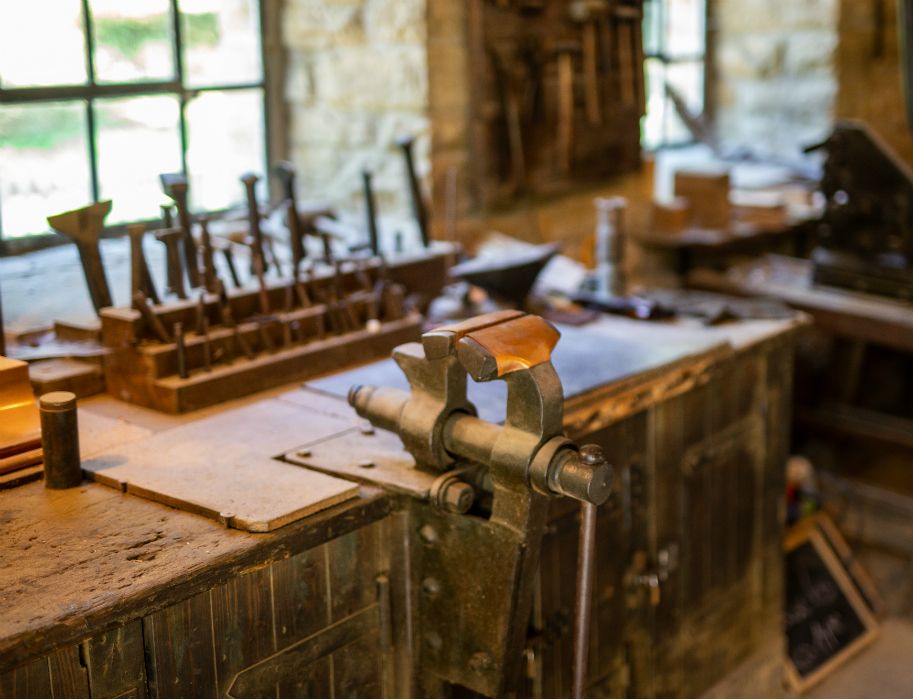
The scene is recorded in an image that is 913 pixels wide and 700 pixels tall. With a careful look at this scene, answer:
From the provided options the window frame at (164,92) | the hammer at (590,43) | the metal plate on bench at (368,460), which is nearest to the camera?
the metal plate on bench at (368,460)

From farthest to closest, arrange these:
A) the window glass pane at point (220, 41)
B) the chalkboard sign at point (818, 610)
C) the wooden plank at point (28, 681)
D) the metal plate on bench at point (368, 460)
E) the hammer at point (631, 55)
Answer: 1. the hammer at point (631, 55)
2. the chalkboard sign at point (818, 610)
3. the window glass pane at point (220, 41)
4. the metal plate on bench at point (368, 460)
5. the wooden plank at point (28, 681)

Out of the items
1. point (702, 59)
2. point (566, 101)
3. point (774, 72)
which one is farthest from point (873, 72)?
point (566, 101)

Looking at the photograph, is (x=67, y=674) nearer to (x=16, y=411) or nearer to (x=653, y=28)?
(x=16, y=411)

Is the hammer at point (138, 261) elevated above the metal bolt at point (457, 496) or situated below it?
above

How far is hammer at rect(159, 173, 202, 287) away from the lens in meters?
2.52

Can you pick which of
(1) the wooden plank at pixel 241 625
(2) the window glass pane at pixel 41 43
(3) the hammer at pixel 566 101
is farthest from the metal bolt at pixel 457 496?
(3) the hammer at pixel 566 101

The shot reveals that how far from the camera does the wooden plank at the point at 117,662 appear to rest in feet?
5.56

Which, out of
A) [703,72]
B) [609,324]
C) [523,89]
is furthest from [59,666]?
[703,72]

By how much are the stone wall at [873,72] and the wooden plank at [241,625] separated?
401cm

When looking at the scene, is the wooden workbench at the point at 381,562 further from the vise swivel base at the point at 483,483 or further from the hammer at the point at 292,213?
the hammer at the point at 292,213

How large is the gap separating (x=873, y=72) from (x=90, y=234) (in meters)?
3.87

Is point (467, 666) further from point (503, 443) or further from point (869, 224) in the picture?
point (869, 224)

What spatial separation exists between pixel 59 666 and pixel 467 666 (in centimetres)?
77

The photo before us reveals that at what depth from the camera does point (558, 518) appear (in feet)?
8.13
